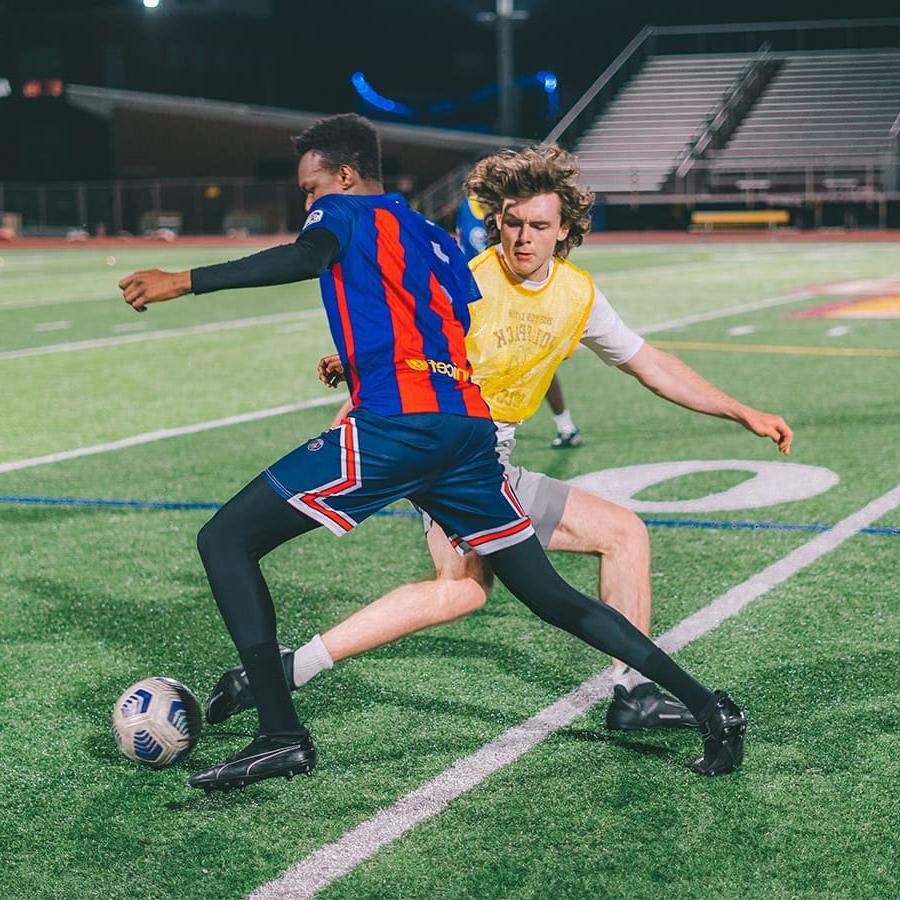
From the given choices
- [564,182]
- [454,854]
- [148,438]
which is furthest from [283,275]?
[148,438]

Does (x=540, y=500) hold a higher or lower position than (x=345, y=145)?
lower

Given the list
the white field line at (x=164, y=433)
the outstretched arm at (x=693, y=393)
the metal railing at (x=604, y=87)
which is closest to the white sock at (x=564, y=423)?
the white field line at (x=164, y=433)

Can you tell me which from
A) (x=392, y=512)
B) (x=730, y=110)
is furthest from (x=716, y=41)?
(x=392, y=512)

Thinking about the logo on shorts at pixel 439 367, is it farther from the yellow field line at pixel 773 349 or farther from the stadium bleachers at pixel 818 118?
the stadium bleachers at pixel 818 118

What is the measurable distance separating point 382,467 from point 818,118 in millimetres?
43675

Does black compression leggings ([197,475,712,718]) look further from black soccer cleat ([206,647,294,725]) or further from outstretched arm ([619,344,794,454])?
outstretched arm ([619,344,794,454])

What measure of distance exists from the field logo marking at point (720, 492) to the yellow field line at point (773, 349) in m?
5.44

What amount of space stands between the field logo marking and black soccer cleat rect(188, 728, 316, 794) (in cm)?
365

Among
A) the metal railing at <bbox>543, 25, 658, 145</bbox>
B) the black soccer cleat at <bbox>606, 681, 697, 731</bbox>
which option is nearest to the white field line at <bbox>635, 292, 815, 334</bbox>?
the black soccer cleat at <bbox>606, 681, 697, 731</bbox>

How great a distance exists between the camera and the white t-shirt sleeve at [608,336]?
429 centimetres

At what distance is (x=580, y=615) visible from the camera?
3.80 m

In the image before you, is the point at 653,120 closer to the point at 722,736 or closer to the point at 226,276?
the point at 722,736

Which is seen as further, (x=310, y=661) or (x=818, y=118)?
(x=818, y=118)

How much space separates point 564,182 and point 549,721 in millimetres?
1587
